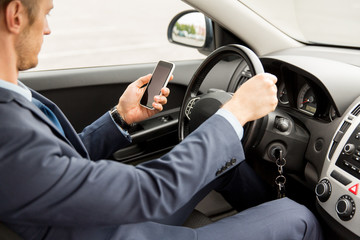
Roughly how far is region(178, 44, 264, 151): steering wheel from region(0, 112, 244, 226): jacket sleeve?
1.00 ft

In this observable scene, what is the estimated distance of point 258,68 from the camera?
44.8 inches

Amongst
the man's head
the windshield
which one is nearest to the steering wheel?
the windshield

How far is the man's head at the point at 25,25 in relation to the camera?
732mm

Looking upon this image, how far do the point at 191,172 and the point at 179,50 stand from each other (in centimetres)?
229

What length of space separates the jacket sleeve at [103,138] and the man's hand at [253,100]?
45 cm

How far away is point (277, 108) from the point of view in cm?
136

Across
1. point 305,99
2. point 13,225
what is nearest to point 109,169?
point 13,225

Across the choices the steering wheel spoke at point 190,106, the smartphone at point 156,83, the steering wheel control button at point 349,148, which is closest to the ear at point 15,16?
the smartphone at point 156,83

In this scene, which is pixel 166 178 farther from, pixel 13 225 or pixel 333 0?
pixel 333 0

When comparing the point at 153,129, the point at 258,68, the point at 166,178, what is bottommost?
the point at 153,129

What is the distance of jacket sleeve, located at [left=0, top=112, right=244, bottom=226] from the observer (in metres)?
0.71

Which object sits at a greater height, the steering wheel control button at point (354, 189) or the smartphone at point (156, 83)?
the smartphone at point (156, 83)

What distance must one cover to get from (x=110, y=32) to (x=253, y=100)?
342 cm

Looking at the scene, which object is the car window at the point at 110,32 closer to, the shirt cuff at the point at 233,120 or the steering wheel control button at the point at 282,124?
the steering wheel control button at the point at 282,124
